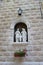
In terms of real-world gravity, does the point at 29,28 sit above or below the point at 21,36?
above

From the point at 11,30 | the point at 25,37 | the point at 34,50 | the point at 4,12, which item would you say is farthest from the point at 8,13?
the point at 34,50

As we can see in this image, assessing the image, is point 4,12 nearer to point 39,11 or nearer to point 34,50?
point 39,11

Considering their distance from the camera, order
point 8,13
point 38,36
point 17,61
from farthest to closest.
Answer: point 8,13
point 38,36
point 17,61

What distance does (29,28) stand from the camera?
467cm

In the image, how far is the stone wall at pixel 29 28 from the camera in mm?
4445

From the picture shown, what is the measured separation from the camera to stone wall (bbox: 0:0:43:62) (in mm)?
4445

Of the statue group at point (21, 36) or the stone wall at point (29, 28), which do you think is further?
the statue group at point (21, 36)

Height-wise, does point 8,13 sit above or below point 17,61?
above

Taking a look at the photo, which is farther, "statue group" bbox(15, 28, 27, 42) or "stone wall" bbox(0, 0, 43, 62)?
"statue group" bbox(15, 28, 27, 42)

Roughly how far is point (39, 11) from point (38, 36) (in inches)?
29.8

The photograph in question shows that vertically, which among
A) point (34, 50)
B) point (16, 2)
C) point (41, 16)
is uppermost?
point (16, 2)

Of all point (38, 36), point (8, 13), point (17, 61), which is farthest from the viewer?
point (8, 13)

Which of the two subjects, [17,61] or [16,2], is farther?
[16,2]

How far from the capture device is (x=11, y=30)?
15.4ft
